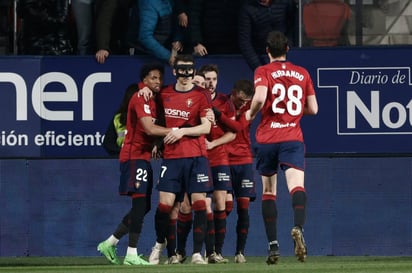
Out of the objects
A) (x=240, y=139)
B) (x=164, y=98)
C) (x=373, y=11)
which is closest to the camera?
(x=164, y=98)

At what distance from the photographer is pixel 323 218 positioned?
20297mm

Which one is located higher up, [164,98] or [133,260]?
[164,98]

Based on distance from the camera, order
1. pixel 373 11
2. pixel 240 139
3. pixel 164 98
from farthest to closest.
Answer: pixel 373 11 < pixel 240 139 < pixel 164 98

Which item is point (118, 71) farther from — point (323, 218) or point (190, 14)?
point (323, 218)

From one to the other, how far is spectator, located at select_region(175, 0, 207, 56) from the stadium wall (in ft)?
1.19

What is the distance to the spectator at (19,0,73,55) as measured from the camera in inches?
782

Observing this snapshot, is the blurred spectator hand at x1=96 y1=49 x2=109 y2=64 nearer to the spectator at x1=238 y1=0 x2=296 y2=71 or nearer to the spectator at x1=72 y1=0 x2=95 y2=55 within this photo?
the spectator at x1=72 y1=0 x2=95 y2=55

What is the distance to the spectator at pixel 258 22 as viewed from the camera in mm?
19609

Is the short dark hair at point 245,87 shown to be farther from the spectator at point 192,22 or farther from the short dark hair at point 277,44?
the short dark hair at point 277,44

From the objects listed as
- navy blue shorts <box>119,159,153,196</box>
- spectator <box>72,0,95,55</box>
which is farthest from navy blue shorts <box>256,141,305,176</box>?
spectator <box>72,0,95,55</box>

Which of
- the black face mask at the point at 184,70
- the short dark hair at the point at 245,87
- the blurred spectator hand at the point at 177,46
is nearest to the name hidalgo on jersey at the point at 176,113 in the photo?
the black face mask at the point at 184,70

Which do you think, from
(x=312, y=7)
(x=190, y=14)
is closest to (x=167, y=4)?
(x=190, y=14)

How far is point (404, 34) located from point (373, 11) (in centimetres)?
55

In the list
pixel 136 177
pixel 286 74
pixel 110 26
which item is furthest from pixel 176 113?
pixel 110 26
